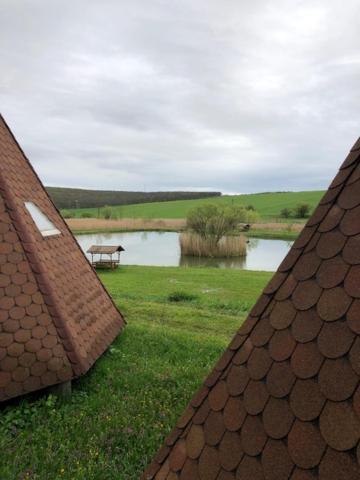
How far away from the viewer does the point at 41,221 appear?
22.6 feet

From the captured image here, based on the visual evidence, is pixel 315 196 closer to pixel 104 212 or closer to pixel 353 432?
pixel 104 212

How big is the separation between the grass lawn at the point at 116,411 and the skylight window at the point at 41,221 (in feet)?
7.85

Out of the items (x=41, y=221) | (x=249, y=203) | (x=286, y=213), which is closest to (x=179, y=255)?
(x=41, y=221)

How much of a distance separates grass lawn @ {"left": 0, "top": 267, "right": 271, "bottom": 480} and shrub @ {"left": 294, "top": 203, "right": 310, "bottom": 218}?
70918mm

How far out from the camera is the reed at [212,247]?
39.1 meters

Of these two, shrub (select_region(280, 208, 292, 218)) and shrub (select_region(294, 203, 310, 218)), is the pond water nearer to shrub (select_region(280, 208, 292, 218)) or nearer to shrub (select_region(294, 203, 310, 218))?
shrub (select_region(294, 203, 310, 218))

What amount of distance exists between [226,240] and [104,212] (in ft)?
141

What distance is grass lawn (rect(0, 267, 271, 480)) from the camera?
14.3 ft

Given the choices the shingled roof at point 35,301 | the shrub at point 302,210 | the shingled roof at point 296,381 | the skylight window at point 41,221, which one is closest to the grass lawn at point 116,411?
the shingled roof at point 35,301

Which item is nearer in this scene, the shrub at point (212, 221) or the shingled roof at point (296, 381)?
the shingled roof at point (296, 381)

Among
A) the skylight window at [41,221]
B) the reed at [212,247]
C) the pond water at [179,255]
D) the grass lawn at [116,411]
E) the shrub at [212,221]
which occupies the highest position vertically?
the skylight window at [41,221]

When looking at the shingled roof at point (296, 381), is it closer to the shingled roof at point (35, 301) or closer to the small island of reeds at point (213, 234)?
the shingled roof at point (35, 301)

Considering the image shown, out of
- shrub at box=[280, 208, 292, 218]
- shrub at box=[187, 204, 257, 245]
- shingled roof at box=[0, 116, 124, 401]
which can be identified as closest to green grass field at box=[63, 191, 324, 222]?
shrub at box=[280, 208, 292, 218]

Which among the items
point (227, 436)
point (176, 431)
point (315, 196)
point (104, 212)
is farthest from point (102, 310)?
point (315, 196)
